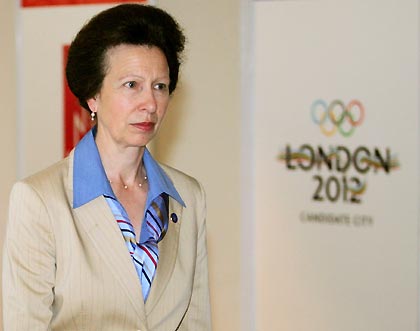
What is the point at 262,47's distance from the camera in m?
4.70

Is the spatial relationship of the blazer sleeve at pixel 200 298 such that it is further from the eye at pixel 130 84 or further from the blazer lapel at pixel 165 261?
the eye at pixel 130 84

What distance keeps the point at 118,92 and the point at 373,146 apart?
2273 millimetres

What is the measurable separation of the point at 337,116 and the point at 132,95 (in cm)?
232

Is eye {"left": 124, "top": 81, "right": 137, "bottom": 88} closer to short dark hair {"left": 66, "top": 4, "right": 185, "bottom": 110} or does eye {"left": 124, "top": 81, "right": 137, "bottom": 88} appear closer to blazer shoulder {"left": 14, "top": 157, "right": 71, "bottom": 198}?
short dark hair {"left": 66, "top": 4, "right": 185, "bottom": 110}

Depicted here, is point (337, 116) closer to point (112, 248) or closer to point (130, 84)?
point (130, 84)

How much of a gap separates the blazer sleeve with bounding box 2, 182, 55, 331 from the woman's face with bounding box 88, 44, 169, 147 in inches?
12.6

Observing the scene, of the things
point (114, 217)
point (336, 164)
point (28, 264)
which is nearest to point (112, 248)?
point (114, 217)

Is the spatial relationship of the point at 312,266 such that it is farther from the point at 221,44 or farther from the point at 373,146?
the point at 221,44

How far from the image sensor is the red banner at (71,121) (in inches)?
209

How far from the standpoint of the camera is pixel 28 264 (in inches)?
85.0

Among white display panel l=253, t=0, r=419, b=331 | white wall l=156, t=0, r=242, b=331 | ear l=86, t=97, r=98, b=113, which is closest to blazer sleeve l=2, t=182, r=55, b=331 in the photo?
ear l=86, t=97, r=98, b=113

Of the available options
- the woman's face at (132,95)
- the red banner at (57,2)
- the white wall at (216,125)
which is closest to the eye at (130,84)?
the woman's face at (132,95)

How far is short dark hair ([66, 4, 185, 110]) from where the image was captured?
240 centimetres

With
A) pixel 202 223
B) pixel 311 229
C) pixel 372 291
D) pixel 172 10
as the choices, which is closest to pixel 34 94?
pixel 172 10
